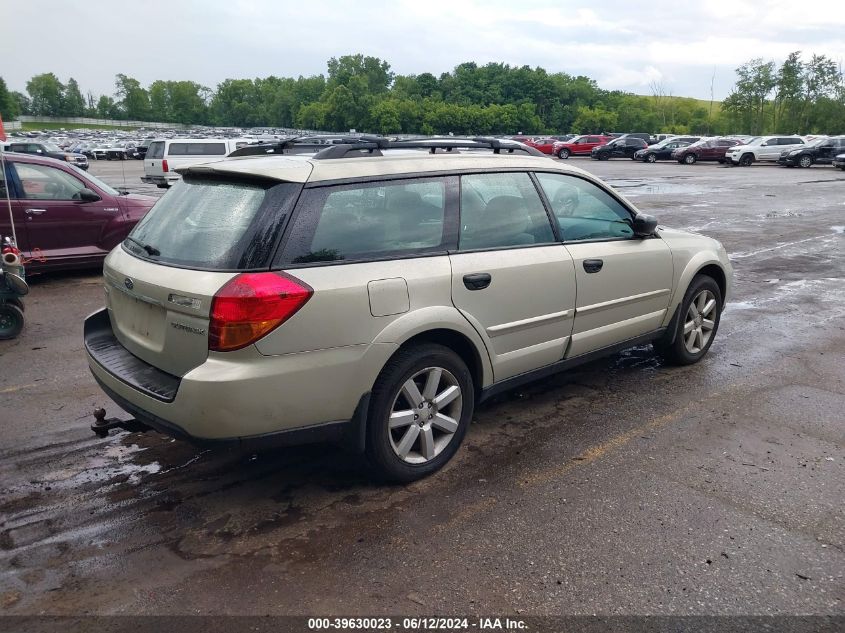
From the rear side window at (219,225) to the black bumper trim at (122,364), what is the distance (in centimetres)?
54

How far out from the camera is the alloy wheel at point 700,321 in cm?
545

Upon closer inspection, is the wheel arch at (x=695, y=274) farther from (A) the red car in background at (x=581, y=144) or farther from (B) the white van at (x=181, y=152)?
(A) the red car in background at (x=581, y=144)

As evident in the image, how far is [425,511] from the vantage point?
3395mm

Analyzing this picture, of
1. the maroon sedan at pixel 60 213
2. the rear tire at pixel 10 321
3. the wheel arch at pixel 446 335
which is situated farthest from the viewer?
the maroon sedan at pixel 60 213

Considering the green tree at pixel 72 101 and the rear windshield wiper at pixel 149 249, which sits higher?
the green tree at pixel 72 101

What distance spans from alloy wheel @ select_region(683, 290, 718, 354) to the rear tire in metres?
5.95

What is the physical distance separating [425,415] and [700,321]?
2.97 metres

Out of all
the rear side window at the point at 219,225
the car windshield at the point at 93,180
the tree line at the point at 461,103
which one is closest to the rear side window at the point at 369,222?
the rear side window at the point at 219,225

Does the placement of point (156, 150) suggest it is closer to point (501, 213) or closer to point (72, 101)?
point (501, 213)

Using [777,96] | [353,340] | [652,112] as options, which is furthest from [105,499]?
[652,112]

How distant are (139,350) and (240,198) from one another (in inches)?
37.3

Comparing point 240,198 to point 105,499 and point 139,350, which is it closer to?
point 139,350

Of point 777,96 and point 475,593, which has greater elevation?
point 777,96

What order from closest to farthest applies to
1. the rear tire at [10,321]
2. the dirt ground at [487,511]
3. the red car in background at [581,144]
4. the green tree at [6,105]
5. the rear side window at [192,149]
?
the dirt ground at [487,511] < the rear tire at [10,321] < the rear side window at [192,149] < the red car in background at [581,144] < the green tree at [6,105]
